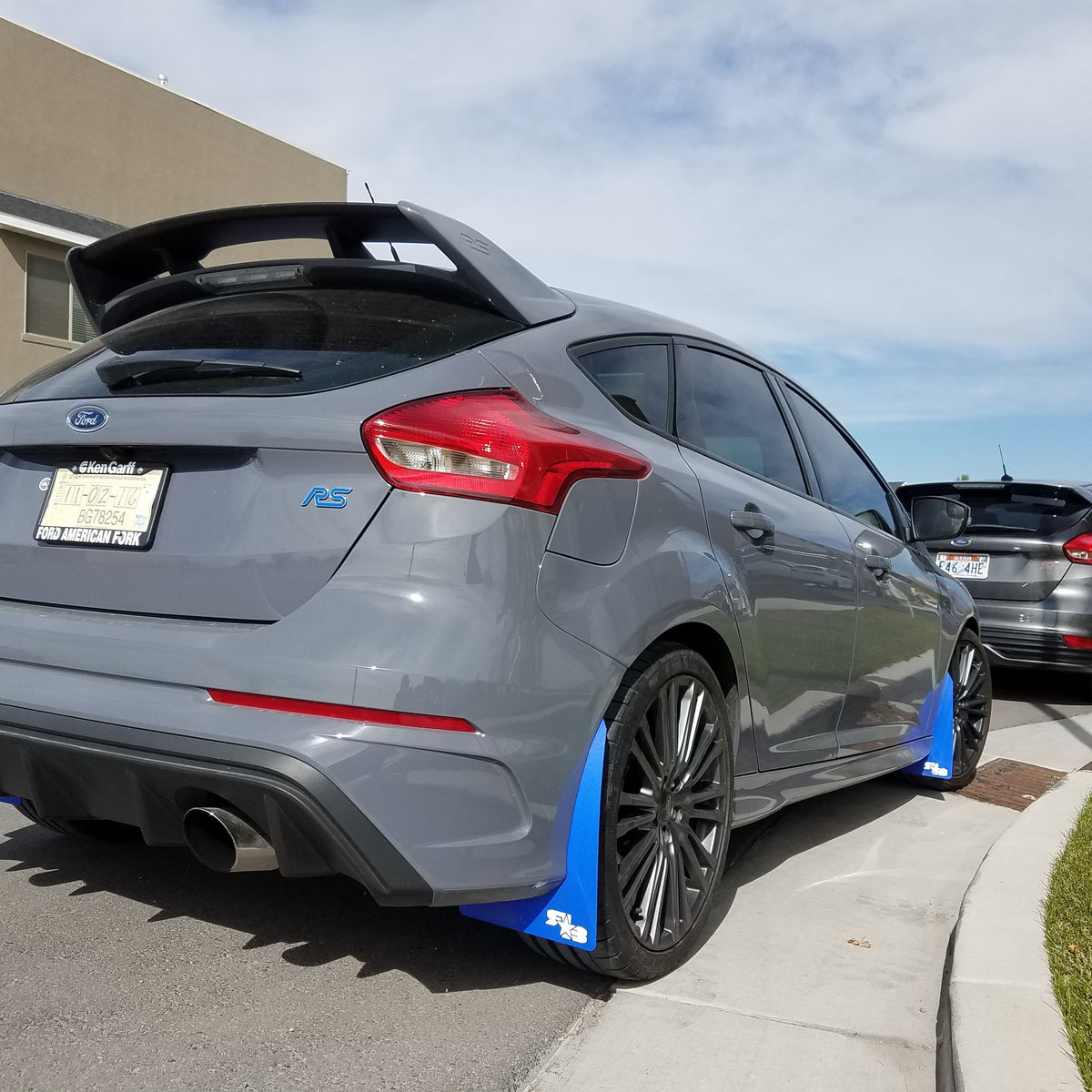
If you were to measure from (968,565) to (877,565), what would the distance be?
14.4 feet

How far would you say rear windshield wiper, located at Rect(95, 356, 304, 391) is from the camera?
2.67 meters

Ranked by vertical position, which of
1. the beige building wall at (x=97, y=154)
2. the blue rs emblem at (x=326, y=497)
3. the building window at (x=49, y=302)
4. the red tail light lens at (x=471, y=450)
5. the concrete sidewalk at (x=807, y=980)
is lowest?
the concrete sidewalk at (x=807, y=980)

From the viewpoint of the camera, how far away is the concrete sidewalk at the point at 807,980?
2.61 meters

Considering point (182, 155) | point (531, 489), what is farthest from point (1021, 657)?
point (182, 155)

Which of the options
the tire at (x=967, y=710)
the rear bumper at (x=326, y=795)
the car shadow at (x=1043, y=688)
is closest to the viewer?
the rear bumper at (x=326, y=795)

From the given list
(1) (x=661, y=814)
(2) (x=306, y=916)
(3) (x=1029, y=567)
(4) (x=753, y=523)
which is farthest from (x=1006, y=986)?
(3) (x=1029, y=567)

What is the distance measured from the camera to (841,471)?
4609 millimetres

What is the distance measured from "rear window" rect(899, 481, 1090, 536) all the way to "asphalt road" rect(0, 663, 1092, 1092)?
19.4 feet

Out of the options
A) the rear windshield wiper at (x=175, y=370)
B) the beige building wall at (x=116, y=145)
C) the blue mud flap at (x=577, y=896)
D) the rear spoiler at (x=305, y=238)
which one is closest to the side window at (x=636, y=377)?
the rear spoiler at (x=305, y=238)

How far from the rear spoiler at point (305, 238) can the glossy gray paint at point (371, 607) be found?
15 centimetres

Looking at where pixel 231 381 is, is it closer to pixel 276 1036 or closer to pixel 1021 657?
pixel 276 1036

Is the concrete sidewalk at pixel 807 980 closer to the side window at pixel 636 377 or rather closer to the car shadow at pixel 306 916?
the car shadow at pixel 306 916

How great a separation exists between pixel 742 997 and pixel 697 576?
1051mm

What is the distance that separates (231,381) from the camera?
8.76 feet
